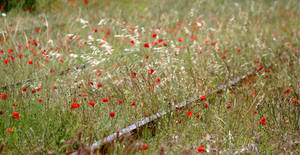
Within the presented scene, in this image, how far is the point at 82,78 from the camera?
159 inches

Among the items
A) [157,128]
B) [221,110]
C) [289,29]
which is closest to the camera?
[157,128]

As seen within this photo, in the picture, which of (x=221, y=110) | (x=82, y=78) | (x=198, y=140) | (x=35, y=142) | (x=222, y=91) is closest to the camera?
(x=35, y=142)

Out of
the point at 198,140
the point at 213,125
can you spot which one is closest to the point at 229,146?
the point at 198,140

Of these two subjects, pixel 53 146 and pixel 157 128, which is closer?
pixel 53 146

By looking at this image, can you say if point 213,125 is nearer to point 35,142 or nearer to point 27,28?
point 35,142

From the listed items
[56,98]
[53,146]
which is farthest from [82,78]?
[53,146]

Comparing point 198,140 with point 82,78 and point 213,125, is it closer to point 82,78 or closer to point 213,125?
point 213,125

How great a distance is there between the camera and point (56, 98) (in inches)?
131

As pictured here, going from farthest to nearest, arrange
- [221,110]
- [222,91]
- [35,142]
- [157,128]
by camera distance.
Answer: [222,91], [221,110], [157,128], [35,142]

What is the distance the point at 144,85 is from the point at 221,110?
922 millimetres

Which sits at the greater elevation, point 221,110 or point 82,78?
point 82,78

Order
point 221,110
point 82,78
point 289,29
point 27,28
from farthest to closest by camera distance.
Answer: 1. point 289,29
2. point 27,28
3. point 82,78
4. point 221,110

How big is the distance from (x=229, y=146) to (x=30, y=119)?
183 cm

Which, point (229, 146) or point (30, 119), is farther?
point (30, 119)
